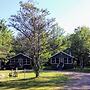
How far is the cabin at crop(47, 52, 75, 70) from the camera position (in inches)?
3120

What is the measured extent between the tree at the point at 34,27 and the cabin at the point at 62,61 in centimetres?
3300

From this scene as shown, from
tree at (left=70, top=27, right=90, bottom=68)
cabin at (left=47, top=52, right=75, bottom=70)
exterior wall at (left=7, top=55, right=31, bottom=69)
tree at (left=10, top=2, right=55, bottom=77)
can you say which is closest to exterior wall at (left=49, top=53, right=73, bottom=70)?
cabin at (left=47, top=52, right=75, bottom=70)

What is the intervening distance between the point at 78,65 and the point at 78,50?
7107 millimetres

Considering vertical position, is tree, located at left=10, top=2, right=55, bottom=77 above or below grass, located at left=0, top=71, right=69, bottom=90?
above

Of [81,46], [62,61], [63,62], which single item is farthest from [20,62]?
[81,46]

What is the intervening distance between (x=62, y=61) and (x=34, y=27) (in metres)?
34.8

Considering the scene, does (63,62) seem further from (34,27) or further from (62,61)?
(34,27)

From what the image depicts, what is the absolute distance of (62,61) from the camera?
79750 millimetres

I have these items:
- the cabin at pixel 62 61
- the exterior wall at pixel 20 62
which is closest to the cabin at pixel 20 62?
the exterior wall at pixel 20 62

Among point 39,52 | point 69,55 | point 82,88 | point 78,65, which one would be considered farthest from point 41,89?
point 78,65

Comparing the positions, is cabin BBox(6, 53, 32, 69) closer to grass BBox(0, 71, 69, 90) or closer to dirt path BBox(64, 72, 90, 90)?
grass BBox(0, 71, 69, 90)

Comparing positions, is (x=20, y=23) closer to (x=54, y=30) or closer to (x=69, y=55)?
(x=54, y=30)

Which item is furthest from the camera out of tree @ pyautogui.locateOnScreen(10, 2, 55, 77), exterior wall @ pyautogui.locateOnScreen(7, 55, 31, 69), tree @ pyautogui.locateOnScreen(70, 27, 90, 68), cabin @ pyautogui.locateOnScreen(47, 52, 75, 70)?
tree @ pyautogui.locateOnScreen(70, 27, 90, 68)

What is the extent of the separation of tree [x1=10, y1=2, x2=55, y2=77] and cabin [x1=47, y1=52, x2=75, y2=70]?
33.0m
